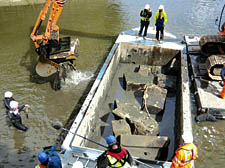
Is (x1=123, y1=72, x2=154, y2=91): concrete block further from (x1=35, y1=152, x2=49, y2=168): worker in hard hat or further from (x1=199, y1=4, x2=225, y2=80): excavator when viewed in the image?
(x1=35, y1=152, x2=49, y2=168): worker in hard hat

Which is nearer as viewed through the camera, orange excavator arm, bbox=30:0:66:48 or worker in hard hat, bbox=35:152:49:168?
worker in hard hat, bbox=35:152:49:168

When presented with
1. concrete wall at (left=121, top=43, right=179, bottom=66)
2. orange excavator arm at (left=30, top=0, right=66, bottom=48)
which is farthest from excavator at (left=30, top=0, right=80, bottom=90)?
concrete wall at (left=121, top=43, right=179, bottom=66)

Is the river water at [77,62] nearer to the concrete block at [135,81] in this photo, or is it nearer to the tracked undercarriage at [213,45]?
the concrete block at [135,81]

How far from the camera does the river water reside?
223 inches

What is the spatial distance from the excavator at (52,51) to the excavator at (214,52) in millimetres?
4793

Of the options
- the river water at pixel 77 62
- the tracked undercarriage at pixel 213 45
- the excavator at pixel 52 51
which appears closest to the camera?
the river water at pixel 77 62

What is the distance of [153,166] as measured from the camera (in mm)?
4199

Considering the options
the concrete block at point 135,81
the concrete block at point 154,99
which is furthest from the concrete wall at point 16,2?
the concrete block at point 154,99

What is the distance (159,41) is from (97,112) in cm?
492

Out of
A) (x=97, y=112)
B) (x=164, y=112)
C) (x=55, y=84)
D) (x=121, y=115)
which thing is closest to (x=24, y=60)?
(x=55, y=84)

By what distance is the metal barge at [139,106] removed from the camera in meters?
5.00

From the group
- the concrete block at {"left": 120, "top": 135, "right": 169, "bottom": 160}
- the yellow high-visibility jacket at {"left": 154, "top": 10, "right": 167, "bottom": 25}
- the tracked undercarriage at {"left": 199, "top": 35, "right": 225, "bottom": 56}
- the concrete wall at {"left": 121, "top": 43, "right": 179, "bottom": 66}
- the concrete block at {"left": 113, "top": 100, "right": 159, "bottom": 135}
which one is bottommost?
the concrete block at {"left": 120, "top": 135, "right": 169, "bottom": 160}

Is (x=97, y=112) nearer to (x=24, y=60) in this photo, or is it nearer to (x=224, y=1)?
(x=24, y=60)

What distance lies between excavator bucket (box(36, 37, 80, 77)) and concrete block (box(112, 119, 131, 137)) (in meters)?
3.11
